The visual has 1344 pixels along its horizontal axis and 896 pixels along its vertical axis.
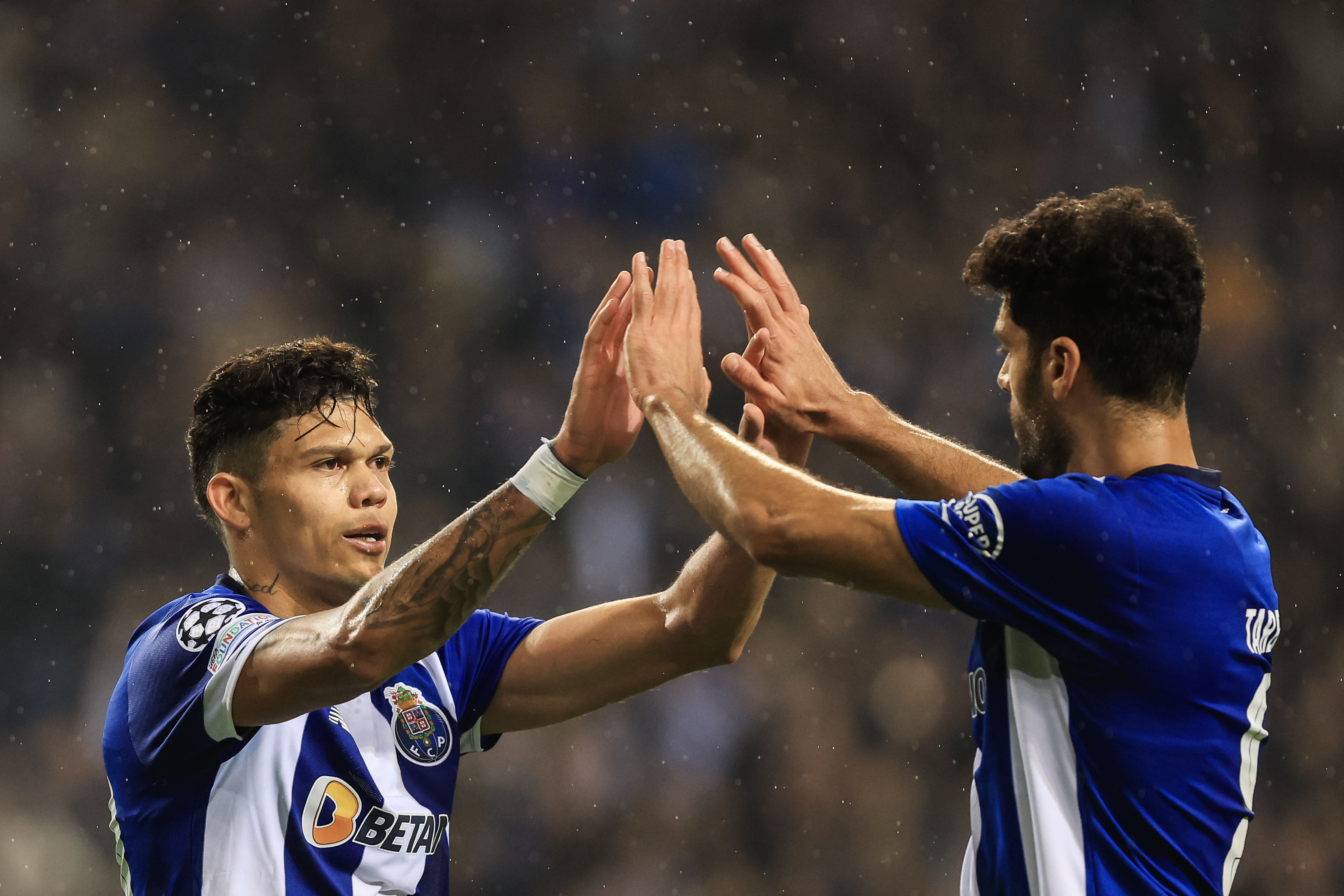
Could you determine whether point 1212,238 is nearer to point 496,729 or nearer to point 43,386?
point 496,729

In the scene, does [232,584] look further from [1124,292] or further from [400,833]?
[1124,292]

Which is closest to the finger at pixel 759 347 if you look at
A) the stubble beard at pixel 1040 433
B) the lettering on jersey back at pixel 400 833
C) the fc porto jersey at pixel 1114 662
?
the stubble beard at pixel 1040 433

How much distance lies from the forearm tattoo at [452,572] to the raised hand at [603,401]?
17 cm

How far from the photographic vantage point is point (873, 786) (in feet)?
18.0

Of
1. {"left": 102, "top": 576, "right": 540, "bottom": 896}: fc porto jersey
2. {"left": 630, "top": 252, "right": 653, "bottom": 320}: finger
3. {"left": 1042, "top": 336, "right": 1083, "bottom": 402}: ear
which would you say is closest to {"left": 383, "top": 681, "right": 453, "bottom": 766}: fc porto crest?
{"left": 102, "top": 576, "right": 540, "bottom": 896}: fc porto jersey

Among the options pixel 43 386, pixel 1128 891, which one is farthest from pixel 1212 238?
pixel 43 386

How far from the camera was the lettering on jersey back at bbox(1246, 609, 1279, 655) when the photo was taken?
1.93 m

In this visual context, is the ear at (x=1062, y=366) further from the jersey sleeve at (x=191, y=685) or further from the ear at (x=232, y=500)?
the ear at (x=232, y=500)

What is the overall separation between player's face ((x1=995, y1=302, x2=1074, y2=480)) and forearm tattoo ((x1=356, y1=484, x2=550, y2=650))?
3.08ft

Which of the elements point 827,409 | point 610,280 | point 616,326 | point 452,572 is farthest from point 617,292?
point 610,280

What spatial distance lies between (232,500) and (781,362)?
136 centimetres

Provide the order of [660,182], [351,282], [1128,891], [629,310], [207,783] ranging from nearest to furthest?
[1128,891]
[207,783]
[629,310]
[351,282]
[660,182]

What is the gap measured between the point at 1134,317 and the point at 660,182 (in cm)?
442

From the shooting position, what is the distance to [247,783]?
91.5 inches
